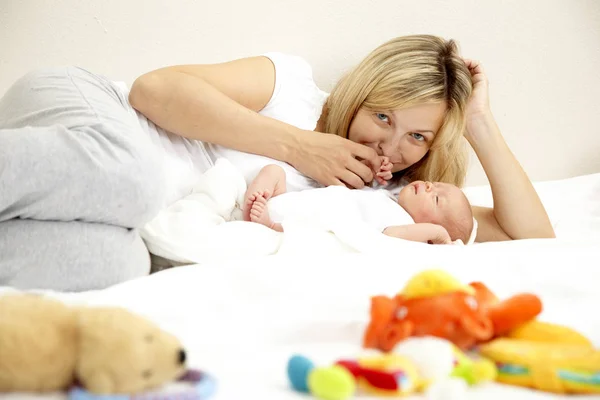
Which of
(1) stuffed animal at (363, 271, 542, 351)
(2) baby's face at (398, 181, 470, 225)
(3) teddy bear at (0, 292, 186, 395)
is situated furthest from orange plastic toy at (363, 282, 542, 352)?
(2) baby's face at (398, 181, 470, 225)

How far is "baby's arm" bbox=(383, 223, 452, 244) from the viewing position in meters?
1.31

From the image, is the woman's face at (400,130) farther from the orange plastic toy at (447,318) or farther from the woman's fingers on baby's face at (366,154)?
the orange plastic toy at (447,318)

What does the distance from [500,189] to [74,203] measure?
3.44 ft

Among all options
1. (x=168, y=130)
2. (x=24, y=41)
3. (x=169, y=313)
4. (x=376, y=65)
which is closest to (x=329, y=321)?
(x=169, y=313)

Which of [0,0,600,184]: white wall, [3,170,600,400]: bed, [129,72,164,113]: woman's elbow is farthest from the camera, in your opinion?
[0,0,600,184]: white wall

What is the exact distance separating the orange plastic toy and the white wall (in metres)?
1.36

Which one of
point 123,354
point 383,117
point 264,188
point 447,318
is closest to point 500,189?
point 383,117

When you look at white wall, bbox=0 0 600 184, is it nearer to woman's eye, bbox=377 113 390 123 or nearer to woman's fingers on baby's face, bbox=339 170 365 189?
woman's eye, bbox=377 113 390 123

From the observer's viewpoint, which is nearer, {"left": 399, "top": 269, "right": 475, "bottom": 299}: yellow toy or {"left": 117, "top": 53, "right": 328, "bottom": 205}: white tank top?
{"left": 399, "top": 269, "right": 475, "bottom": 299}: yellow toy

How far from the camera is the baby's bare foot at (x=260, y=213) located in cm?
131

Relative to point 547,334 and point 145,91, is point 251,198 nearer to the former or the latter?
point 145,91

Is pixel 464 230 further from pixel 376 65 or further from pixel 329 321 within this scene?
pixel 329 321

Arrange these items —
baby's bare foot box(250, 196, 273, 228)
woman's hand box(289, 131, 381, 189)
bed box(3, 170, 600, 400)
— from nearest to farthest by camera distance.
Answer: bed box(3, 170, 600, 400) → baby's bare foot box(250, 196, 273, 228) → woman's hand box(289, 131, 381, 189)

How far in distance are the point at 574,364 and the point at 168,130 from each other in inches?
41.7
